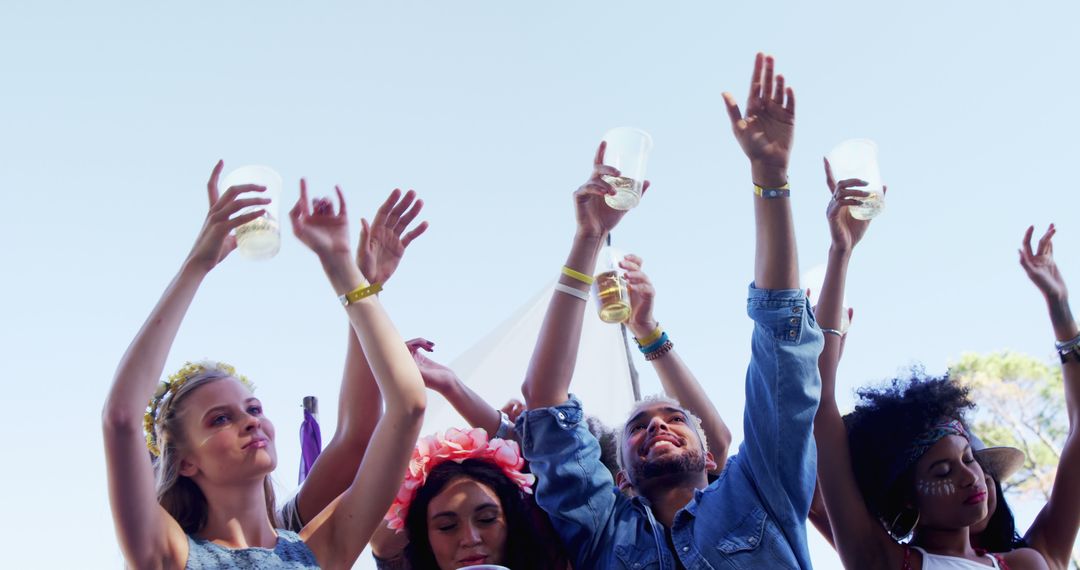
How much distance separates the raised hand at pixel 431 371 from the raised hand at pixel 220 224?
3.99 feet

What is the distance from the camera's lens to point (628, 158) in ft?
11.8

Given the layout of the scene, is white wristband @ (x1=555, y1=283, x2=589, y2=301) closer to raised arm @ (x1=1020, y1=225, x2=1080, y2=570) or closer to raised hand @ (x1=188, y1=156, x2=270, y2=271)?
raised hand @ (x1=188, y1=156, x2=270, y2=271)

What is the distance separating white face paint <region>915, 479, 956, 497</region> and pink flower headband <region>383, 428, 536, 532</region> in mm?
1267

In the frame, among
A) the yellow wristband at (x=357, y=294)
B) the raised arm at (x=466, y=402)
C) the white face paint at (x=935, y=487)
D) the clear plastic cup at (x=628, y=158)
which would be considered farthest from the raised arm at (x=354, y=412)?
the white face paint at (x=935, y=487)

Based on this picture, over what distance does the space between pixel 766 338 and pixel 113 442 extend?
1.75 meters

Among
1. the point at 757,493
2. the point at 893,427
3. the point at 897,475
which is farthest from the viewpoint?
the point at 893,427

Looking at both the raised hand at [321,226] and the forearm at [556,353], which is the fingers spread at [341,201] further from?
the forearm at [556,353]

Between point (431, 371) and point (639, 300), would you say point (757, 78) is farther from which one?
point (431, 371)

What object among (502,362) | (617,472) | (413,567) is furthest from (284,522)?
(502,362)

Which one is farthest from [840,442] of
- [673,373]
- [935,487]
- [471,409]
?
[471,409]

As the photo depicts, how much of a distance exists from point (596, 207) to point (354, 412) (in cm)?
105

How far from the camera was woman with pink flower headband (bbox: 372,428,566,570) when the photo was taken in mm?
3057

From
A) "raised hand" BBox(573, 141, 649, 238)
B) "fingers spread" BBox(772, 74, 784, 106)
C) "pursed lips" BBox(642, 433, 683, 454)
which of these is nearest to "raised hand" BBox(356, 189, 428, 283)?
"raised hand" BBox(573, 141, 649, 238)

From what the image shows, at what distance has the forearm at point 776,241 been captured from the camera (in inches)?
116
